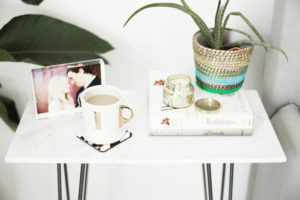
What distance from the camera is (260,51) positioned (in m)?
1.39

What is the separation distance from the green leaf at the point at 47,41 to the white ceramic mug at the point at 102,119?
9.5 inches

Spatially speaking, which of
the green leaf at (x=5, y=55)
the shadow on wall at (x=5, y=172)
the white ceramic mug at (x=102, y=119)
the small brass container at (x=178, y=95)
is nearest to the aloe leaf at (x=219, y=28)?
the small brass container at (x=178, y=95)

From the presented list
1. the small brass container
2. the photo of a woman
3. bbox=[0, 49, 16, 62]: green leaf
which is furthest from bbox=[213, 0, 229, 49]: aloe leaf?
bbox=[0, 49, 16, 62]: green leaf

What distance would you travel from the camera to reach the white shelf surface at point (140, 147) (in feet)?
3.29

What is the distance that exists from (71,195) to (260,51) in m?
0.93

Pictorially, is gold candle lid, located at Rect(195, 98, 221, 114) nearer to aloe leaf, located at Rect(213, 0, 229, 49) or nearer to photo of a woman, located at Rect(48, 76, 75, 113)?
aloe leaf, located at Rect(213, 0, 229, 49)

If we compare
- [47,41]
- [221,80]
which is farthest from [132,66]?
[221,80]

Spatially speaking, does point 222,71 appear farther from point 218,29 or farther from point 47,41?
point 47,41

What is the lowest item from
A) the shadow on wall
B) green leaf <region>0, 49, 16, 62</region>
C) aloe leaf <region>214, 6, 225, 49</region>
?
the shadow on wall

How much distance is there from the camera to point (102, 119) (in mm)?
1001

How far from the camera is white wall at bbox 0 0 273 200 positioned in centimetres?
132

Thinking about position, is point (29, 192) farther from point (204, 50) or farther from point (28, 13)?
point (204, 50)

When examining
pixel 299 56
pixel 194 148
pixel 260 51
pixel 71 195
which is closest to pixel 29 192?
pixel 71 195

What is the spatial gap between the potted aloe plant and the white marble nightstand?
141 millimetres
